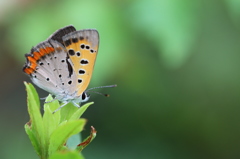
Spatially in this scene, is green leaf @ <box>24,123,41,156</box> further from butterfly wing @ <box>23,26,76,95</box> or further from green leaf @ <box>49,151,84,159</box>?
butterfly wing @ <box>23,26,76,95</box>

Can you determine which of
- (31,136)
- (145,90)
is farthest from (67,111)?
(145,90)

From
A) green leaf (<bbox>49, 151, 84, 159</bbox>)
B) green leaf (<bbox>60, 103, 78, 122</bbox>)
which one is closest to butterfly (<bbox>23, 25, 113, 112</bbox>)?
green leaf (<bbox>60, 103, 78, 122</bbox>)

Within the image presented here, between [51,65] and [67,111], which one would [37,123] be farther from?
[51,65]

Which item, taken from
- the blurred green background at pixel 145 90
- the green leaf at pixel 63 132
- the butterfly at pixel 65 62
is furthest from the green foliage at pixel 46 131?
the blurred green background at pixel 145 90

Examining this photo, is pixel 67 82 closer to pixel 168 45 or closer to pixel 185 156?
pixel 168 45

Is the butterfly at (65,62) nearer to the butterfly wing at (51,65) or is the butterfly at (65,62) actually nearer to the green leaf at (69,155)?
the butterfly wing at (51,65)

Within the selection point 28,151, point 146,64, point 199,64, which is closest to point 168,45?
point 146,64
